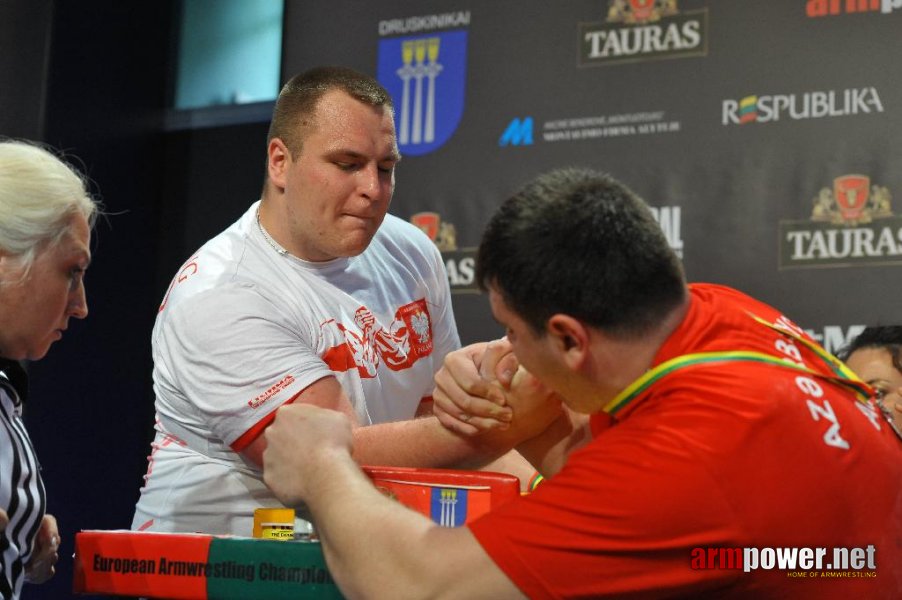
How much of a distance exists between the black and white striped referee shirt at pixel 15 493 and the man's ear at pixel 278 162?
850 mm

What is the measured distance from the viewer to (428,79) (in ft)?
11.7

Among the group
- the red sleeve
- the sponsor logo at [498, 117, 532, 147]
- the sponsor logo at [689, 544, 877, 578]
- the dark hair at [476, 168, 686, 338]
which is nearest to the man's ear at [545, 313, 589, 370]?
the dark hair at [476, 168, 686, 338]

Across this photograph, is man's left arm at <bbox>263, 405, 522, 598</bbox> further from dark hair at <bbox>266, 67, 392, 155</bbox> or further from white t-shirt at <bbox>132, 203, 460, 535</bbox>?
dark hair at <bbox>266, 67, 392, 155</bbox>

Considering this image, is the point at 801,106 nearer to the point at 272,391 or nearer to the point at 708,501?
the point at 272,391

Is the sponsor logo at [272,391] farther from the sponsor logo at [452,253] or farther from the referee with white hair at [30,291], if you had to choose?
the sponsor logo at [452,253]

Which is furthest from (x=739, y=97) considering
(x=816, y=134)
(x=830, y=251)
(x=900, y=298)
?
(x=900, y=298)

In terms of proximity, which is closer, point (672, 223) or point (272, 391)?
point (272, 391)

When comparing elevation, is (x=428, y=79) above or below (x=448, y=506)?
above

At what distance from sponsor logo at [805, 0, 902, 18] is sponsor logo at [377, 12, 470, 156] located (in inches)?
42.0

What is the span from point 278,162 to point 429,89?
1.28 m

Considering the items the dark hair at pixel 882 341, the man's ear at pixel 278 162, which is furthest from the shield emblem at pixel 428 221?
the dark hair at pixel 882 341

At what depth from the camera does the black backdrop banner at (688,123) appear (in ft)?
9.96

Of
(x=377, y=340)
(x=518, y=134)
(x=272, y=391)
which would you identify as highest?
(x=518, y=134)

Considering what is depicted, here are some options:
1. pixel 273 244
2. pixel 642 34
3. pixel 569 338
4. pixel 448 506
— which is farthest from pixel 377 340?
pixel 642 34
